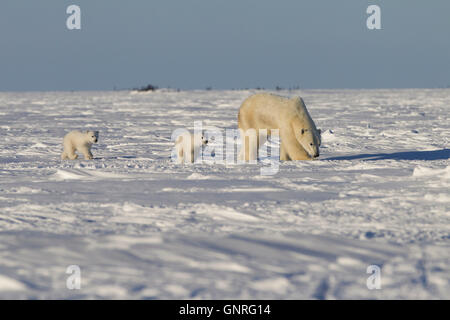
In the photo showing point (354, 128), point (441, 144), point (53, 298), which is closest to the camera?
point (53, 298)

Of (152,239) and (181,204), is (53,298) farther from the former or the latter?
(181,204)

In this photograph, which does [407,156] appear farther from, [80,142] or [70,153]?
[70,153]

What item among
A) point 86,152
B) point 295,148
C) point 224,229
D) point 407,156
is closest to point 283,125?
point 295,148

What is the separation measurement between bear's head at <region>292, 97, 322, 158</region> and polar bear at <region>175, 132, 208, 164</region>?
116 cm

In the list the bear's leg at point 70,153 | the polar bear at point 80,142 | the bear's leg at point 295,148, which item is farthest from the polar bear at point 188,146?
the bear's leg at point 70,153

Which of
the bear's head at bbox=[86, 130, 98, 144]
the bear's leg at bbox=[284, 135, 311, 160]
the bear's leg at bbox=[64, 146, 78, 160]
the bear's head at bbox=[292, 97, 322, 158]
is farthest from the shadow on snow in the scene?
the bear's leg at bbox=[64, 146, 78, 160]

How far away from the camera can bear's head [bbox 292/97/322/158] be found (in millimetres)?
7516

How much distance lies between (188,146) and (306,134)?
147cm

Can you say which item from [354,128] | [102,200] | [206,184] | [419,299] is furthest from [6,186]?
[354,128]

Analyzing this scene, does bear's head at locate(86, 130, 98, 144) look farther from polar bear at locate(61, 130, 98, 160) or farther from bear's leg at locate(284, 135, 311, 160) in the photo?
bear's leg at locate(284, 135, 311, 160)

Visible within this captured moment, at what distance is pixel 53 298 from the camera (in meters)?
2.75

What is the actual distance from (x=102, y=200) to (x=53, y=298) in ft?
6.97

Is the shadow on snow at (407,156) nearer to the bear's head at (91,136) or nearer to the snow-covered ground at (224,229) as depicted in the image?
the snow-covered ground at (224,229)

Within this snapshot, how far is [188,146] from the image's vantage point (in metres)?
7.83
